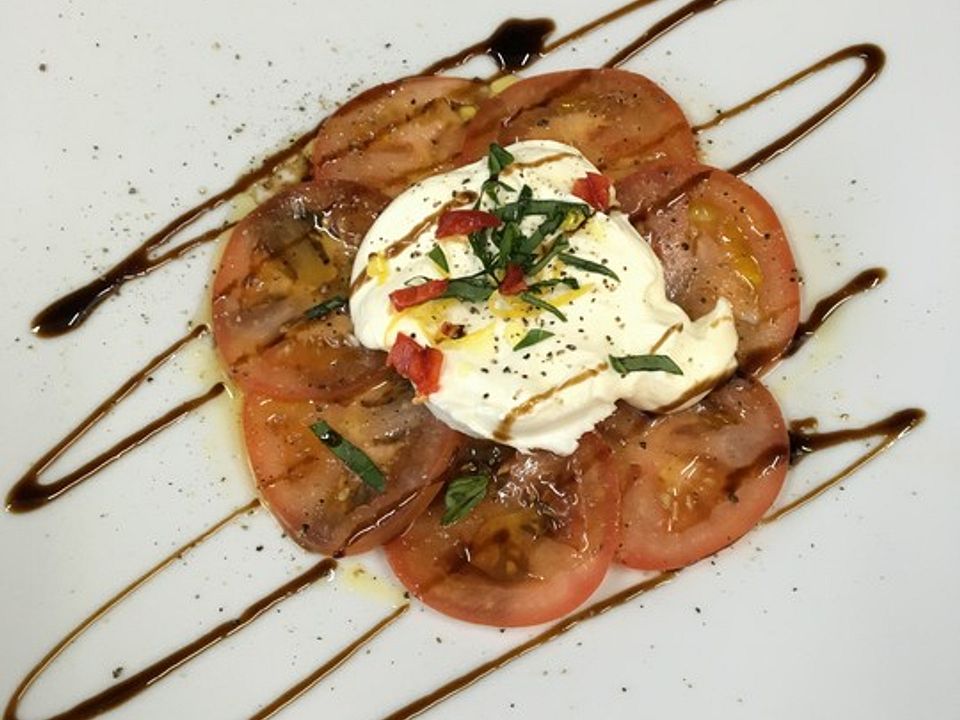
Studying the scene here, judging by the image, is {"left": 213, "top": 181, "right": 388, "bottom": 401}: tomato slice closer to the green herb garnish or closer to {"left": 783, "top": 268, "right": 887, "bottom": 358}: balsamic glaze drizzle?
the green herb garnish

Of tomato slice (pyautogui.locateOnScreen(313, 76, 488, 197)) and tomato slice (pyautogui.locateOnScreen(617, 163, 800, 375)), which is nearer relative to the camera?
tomato slice (pyautogui.locateOnScreen(617, 163, 800, 375))

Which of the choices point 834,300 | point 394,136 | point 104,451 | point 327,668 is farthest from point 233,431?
point 834,300

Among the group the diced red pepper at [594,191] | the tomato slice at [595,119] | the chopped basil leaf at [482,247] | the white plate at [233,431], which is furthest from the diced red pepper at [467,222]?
the white plate at [233,431]

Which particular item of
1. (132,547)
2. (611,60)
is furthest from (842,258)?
(132,547)

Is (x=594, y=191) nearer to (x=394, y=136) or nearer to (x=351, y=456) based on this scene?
(x=394, y=136)

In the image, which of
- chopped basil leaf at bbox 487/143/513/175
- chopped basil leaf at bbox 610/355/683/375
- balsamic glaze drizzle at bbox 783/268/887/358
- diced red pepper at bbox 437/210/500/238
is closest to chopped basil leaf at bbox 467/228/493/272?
diced red pepper at bbox 437/210/500/238

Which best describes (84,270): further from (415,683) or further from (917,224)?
(917,224)
